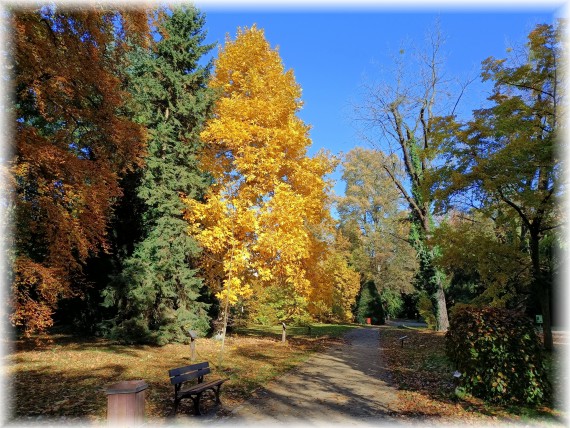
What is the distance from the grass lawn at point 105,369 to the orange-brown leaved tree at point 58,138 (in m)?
1.32

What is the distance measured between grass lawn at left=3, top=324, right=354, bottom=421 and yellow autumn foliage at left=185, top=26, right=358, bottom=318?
220 cm

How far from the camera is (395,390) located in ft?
24.3

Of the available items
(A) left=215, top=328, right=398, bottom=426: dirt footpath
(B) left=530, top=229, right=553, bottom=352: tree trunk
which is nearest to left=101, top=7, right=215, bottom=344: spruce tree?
(A) left=215, top=328, right=398, bottom=426: dirt footpath

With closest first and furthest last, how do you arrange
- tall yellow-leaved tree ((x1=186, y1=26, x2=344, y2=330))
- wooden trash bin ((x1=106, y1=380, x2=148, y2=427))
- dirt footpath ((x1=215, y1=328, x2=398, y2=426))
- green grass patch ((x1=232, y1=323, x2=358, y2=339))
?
wooden trash bin ((x1=106, y1=380, x2=148, y2=427))
dirt footpath ((x1=215, y1=328, x2=398, y2=426))
tall yellow-leaved tree ((x1=186, y1=26, x2=344, y2=330))
green grass patch ((x1=232, y1=323, x2=358, y2=339))

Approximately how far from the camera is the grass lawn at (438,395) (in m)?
5.61

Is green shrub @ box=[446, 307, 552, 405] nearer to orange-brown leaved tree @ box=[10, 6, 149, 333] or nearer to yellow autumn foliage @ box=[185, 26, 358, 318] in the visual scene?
yellow autumn foliage @ box=[185, 26, 358, 318]

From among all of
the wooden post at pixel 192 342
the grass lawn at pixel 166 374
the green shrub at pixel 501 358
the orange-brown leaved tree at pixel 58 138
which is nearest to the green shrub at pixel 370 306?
the grass lawn at pixel 166 374

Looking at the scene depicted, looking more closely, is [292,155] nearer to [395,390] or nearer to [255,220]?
[255,220]

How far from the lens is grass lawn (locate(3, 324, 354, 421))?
20.1 feet

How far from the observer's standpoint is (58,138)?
8.50 metres

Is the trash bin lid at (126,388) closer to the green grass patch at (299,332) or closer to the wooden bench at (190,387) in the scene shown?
the wooden bench at (190,387)

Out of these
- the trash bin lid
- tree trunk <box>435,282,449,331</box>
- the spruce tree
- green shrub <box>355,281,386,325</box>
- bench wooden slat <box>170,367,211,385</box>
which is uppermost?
the spruce tree

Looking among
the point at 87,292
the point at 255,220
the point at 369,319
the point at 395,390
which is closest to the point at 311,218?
the point at 255,220

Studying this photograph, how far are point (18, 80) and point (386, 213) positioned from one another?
3402 centimetres
